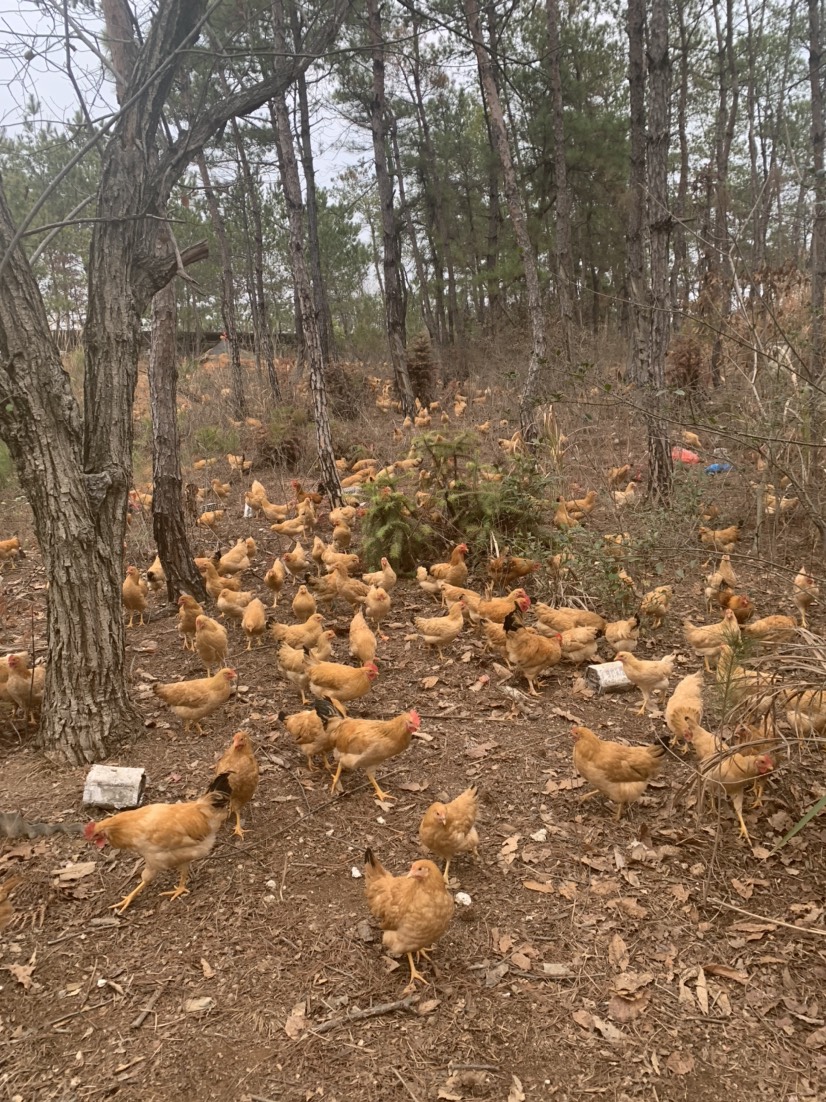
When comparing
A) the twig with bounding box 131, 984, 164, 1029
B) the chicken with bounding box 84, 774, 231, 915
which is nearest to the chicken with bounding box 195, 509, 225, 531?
the chicken with bounding box 84, 774, 231, 915

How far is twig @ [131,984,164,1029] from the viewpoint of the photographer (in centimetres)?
283

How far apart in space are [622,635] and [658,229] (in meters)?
5.01

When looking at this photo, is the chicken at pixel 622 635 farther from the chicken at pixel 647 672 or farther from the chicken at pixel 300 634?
the chicken at pixel 300 634

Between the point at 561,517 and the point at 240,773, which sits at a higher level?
the point at 561,517

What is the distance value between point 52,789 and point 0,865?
20.7 inches

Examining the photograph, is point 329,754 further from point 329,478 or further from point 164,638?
point 329,478

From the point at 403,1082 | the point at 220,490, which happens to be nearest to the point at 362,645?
the point at 403,1082

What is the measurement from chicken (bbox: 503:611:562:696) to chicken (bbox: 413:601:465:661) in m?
Result: 0.68

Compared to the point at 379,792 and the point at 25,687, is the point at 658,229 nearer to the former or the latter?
the point at 379,792

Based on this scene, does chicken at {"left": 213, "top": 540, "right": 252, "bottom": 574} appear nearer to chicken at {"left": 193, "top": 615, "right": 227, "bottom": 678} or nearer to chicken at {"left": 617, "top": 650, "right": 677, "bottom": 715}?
chicken at {"left": 193, "top": 615, "right": 227, "bottom": 678}

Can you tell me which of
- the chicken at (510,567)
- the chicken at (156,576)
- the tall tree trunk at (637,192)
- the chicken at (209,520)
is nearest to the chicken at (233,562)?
the chicken at (156,576)

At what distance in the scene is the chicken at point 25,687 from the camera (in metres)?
4.67

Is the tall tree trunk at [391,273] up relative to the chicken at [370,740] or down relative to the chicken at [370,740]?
up

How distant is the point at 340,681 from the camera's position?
4.92 metres
